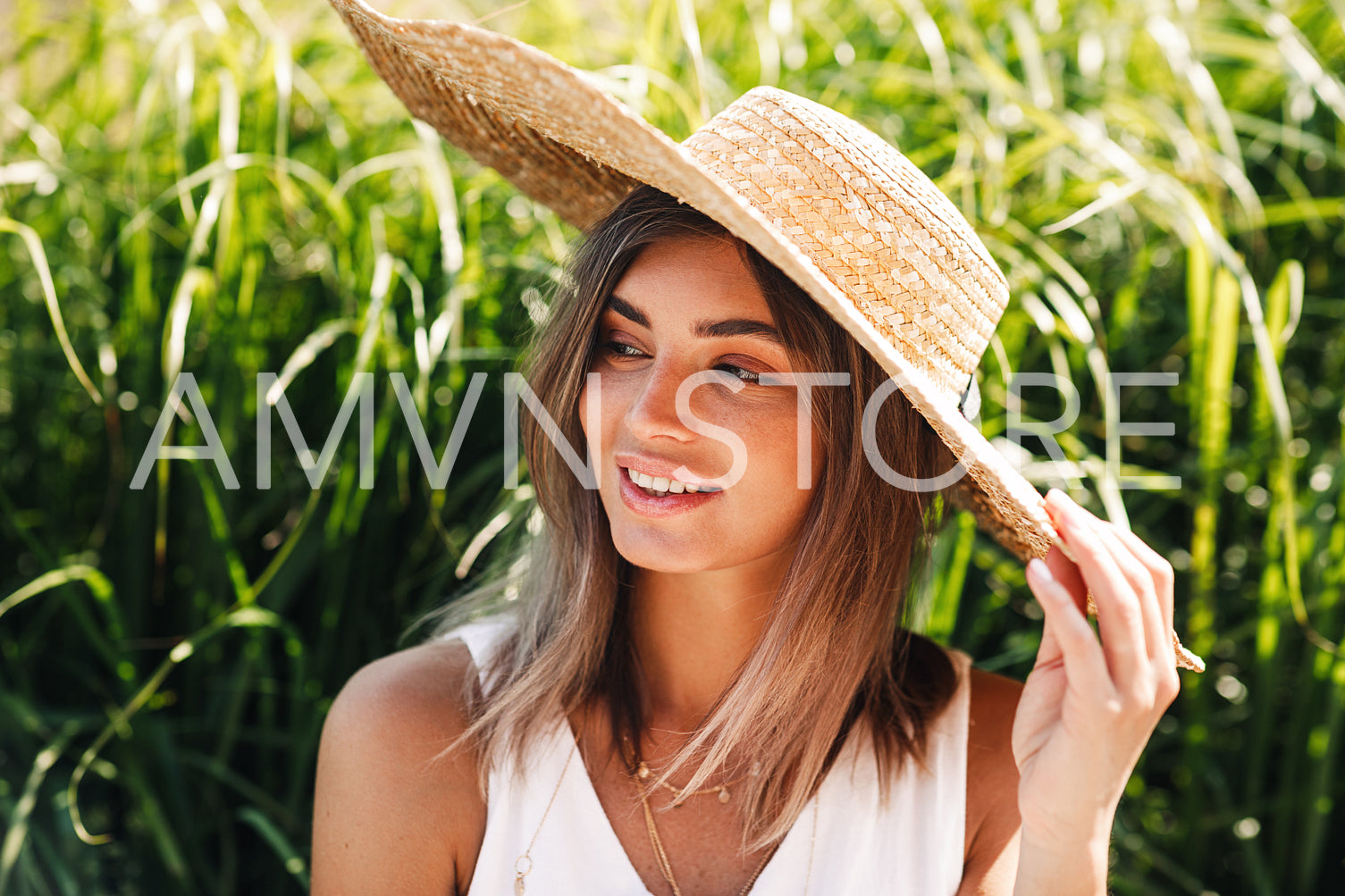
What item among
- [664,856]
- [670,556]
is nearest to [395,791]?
[664,856]

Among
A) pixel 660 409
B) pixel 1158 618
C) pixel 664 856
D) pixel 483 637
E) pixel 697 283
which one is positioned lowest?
pixel 664 856

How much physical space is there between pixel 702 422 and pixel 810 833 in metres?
0.60

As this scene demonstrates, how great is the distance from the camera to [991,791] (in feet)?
4.74

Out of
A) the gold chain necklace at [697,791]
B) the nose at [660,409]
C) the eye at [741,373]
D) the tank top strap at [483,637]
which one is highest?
the eye at [741,373]

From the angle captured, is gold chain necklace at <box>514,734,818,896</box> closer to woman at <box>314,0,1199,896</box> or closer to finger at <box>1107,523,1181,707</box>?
Result: woman at <box>314,0,1199,896</box>

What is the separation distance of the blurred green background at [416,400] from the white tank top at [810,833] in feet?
1.09

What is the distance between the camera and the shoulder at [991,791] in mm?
1396

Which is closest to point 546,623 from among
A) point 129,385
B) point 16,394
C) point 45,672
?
point 129,385

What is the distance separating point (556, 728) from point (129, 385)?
953mm

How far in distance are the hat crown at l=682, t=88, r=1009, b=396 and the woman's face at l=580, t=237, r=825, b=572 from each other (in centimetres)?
13

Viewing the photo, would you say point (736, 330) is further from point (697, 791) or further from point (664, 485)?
point (697, 791)

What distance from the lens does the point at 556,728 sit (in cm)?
147

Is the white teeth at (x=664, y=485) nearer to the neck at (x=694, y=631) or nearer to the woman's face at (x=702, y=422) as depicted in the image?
the woman's face at (x=702, y=422)

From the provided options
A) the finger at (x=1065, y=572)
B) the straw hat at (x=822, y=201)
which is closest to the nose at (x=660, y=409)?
the straw hat at (x=822, y=201)
